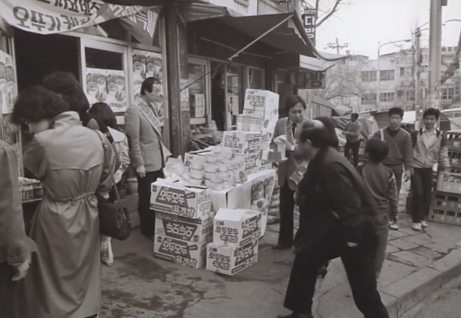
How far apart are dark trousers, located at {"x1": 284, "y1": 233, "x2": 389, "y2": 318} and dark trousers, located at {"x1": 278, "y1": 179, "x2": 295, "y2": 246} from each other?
188 cm

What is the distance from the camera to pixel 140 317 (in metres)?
3.63

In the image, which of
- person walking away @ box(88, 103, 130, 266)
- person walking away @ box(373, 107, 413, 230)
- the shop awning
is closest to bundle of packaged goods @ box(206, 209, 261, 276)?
person walking away @ box(88, 103, 130, 266)

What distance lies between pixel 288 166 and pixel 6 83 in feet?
10.6

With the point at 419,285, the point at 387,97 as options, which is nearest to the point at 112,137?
the point at 419,285

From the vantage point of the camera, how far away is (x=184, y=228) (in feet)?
15.6

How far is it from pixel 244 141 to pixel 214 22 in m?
4.21

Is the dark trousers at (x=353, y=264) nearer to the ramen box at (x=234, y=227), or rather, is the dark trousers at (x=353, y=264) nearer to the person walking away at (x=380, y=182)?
the person walking away at (x=380, y=182)

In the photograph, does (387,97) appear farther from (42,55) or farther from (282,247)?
(282,247)

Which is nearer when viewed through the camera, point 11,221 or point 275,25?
point 11,221

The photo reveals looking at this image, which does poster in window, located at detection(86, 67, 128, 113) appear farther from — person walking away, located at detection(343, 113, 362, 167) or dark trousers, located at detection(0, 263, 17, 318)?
person walking away, located at detection(343, 113, 362, 167)

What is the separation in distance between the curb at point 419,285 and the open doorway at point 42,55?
4.93 m

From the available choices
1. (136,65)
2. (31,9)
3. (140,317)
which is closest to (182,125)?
(136,65)

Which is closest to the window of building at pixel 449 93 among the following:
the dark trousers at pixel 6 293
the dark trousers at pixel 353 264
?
the dark trousers at pixel 353 264

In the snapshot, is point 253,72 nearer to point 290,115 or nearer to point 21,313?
point 290,115
